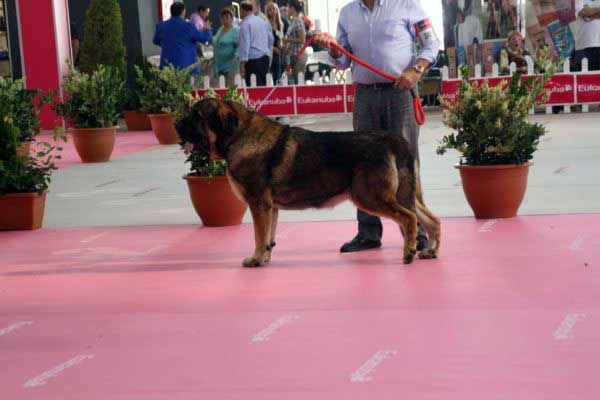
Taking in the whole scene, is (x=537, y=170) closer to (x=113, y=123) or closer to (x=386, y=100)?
(x=386, y=100)

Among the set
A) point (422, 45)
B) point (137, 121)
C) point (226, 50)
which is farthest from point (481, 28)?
point (422, 45)

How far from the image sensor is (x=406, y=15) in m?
7.21

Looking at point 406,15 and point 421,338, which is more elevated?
point 406,15

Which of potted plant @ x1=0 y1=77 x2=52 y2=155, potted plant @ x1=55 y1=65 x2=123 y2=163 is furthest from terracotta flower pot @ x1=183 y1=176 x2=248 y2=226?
potted plant @ x1=55 y1=65 x2=123 y2=163

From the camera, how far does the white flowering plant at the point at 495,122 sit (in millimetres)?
8266

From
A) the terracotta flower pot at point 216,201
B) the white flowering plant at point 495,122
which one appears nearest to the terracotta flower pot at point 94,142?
the terracotta flower pot at point 216,201

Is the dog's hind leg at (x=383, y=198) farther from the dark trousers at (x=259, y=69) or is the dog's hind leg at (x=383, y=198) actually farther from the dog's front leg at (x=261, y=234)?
the dark trousers at (x=259, y=69)

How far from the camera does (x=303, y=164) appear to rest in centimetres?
686

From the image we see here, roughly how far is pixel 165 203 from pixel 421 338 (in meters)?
5.70

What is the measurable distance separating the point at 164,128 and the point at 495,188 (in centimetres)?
923

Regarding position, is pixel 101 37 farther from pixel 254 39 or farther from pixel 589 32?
pixel 589 32

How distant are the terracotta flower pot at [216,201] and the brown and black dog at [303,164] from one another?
166cm

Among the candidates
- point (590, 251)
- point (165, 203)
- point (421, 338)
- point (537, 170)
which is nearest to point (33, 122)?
point (165, 203)

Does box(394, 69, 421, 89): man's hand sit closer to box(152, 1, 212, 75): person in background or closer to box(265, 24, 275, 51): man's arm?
box(265, 24, 275, 51): man's arm
